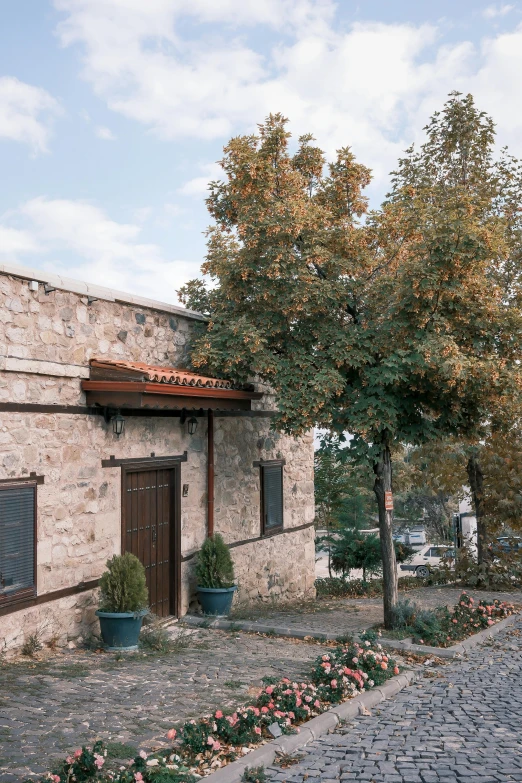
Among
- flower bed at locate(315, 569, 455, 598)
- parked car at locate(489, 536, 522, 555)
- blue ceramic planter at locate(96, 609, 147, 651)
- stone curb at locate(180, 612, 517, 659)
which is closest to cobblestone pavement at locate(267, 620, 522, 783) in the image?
stone curb at locate(180, 612, 517, 659)

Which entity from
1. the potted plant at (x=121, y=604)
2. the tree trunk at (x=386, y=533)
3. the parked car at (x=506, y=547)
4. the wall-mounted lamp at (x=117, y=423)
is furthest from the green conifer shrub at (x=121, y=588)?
the parked car at (x=506, y=547)

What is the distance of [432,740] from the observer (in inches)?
203

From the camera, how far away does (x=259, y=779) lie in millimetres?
4414

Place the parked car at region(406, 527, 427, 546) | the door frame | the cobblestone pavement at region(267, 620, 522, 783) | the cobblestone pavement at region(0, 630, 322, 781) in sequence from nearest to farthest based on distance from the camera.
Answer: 1. the cobblestone pavement at region(267, 620, 522, 783)
2. the cobblestone pavement at region(0, 630, 322, 781)
3. the door frame
4. the parked car at region(406, 527, 427, 546)

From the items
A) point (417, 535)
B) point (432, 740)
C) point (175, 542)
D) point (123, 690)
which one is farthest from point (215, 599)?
point (417, 535)

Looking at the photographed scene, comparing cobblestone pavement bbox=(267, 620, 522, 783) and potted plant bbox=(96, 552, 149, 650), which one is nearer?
cobblestone pavement bbox=(267, 620, 522, 783)

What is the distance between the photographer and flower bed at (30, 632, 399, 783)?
4012 mm

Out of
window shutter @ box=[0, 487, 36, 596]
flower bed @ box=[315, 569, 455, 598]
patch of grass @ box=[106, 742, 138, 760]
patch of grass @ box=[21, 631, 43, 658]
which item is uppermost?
window shutter @ box=[0, 487, 36, 596]

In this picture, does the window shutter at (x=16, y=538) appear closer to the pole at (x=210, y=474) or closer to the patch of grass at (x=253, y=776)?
the patch of grass at (x=253, y=776)

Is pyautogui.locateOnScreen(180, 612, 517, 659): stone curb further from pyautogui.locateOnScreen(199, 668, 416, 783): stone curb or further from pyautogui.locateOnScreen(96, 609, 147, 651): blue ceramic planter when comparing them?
pyautogui.locateOnScreen(96, 609, 147, 651): blue ceramic planter

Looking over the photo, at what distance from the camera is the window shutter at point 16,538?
6621mm

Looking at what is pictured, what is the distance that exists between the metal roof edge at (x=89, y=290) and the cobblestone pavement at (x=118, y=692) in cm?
360

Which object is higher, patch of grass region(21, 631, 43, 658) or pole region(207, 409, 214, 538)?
pole region(207, 409, 214, 538)

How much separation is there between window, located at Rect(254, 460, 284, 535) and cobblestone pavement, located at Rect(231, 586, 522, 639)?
4.36 ft
